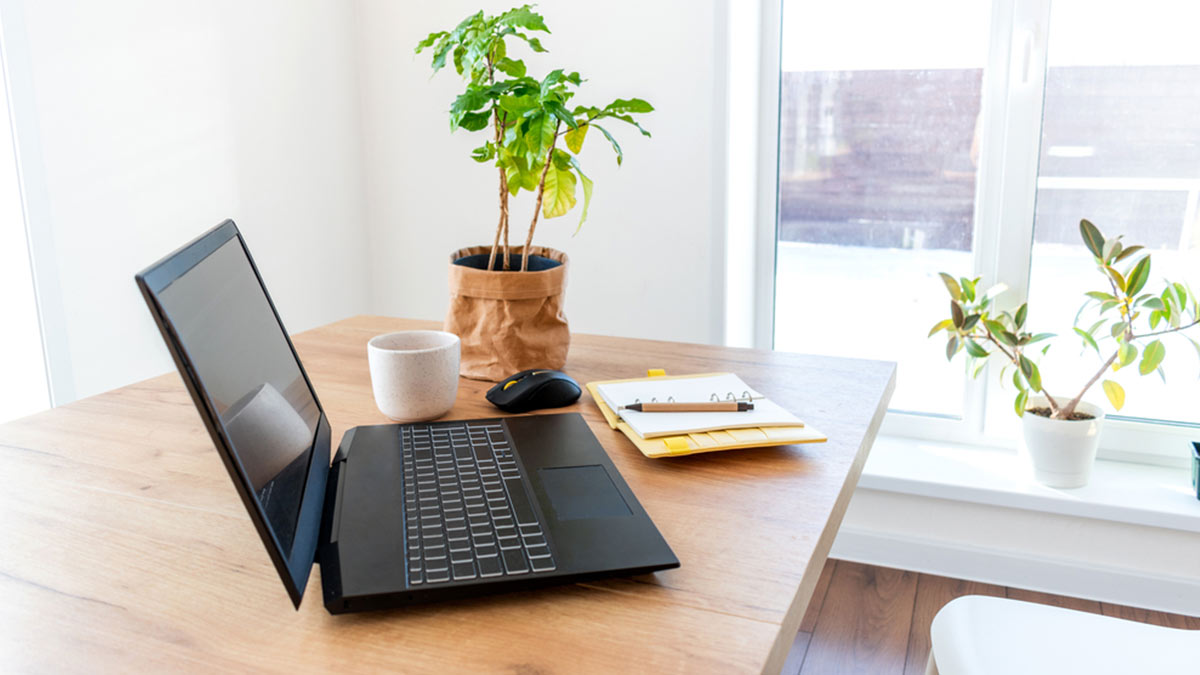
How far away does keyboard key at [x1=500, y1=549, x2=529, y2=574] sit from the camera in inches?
25.9

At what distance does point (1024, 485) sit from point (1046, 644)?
43.9 inches

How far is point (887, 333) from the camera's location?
237 cm

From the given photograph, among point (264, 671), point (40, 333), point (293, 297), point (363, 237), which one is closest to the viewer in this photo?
point (264, 671)

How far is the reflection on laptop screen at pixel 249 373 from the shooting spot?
0.60 meters

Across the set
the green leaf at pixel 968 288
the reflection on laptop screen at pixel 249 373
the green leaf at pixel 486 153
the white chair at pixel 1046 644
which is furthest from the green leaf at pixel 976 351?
the reflection on laptop screen at pixel 249 373

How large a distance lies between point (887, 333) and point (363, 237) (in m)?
1.49

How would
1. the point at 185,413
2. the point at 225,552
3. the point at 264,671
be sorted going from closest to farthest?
the point at 264,671 → the point at 225,552 → the point at 185,413

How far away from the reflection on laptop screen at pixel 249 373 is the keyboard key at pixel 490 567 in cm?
14

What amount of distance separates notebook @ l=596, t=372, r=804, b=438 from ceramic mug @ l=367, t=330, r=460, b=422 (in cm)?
19

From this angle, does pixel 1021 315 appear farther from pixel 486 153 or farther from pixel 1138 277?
pixel 486 153

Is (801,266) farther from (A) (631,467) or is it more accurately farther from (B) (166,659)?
(B) (166,659)

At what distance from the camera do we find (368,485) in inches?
32.0

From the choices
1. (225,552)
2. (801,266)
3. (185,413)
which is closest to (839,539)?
(801,266)

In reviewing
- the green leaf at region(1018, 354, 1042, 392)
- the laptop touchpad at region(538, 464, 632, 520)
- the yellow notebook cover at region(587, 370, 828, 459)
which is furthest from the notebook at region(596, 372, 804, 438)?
the green leaf at region(1018, 354, 1042, 392)
